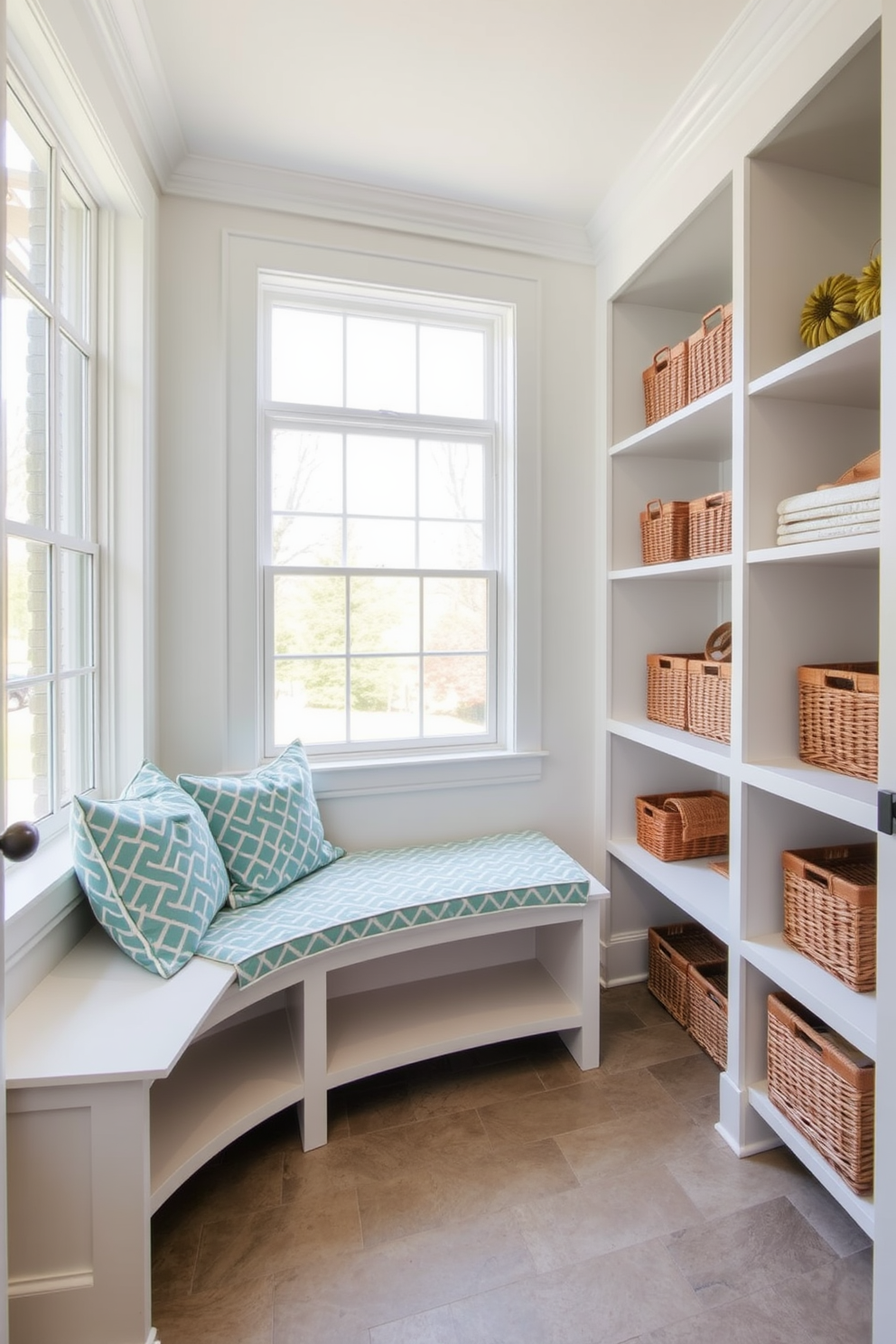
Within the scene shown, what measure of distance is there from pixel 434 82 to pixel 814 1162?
2.91 metres

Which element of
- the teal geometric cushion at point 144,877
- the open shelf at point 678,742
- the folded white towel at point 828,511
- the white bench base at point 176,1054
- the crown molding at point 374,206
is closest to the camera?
the white bench base at point 176,1054

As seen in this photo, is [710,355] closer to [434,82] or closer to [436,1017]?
[434,82]

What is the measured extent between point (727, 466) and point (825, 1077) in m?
2.10

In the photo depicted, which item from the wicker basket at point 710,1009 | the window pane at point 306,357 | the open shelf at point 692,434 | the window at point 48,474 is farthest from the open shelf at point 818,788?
the window pane at point 306,357

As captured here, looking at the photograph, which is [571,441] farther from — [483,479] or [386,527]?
[386,527]


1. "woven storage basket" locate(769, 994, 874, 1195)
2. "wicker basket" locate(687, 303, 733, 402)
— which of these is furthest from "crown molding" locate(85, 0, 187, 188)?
"woven storage basket" locate(769, 994, 874, 1195)

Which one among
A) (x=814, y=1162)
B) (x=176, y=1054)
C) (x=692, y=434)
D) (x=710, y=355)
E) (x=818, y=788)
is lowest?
(x=814, y=1162)

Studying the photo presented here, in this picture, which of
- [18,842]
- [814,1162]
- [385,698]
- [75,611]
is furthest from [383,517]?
[814,1162]

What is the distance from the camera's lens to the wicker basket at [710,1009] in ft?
6.34

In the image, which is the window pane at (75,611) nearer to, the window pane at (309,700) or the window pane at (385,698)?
the window pane at (309,700)

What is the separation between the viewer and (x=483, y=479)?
2492 millimetres

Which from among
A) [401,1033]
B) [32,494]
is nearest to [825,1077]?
[401,1033]

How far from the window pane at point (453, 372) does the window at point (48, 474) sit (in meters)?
1.13

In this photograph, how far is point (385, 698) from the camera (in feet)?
7.90
